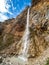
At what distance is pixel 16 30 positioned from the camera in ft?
198

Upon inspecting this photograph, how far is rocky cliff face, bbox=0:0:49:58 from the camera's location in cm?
4862

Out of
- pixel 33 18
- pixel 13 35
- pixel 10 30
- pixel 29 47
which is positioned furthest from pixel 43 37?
pixel 10 30

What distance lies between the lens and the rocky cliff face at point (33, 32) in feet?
160

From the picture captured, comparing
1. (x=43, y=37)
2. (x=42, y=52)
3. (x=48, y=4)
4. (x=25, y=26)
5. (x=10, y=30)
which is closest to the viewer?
(x=42, y=52)

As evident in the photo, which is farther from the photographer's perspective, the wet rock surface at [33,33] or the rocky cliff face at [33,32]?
the rocky cliff face at [33,32]

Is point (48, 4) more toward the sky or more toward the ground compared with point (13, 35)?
more toward the sky

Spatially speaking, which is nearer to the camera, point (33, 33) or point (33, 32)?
point (33, 33)

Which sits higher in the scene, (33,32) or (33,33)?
(33,32)

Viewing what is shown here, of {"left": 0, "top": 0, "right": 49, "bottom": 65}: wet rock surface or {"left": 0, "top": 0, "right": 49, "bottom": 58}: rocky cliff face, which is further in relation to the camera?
{"left": 0, "top": 0, "right": 49, "bottom": 58}: rocky cliff face

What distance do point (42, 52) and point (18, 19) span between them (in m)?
19.8

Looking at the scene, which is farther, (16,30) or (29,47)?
(16,30)

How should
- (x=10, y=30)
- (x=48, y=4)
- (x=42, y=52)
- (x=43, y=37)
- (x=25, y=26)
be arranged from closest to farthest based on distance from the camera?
(x=42, y=52) < (x=43, y=37) < (x=48, y=4) < (x=25, y=26) < (x=10, y=30)

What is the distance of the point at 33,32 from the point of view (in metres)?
51.8

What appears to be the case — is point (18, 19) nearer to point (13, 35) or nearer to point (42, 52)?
point (13, 35)
